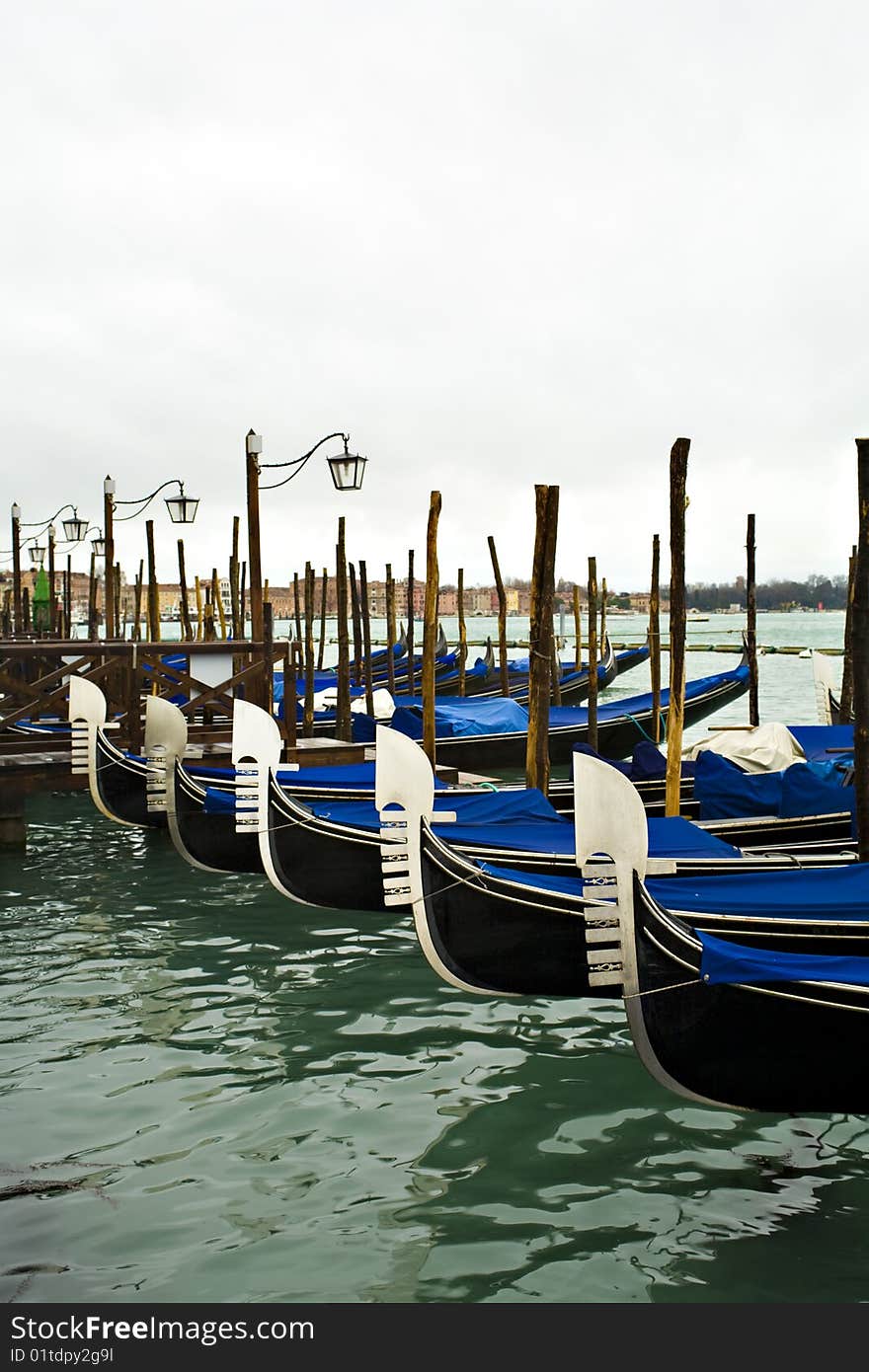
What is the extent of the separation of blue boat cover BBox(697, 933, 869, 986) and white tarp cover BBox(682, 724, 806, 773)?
4838mm

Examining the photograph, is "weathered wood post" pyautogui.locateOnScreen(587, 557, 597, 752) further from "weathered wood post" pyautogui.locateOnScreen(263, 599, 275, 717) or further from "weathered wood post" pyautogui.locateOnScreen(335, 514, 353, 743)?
"weathered wood post" pyautogui.locateOnScreen(263, 599, 275, 717)

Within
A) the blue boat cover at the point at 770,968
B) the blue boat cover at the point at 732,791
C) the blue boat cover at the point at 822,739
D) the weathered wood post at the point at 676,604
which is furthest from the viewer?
the blue boat cover at the point at 822,739

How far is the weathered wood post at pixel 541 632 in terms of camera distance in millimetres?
6863

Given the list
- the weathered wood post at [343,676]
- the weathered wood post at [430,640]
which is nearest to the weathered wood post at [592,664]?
the weathered wood post at [430,640]

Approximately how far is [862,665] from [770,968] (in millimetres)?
1799

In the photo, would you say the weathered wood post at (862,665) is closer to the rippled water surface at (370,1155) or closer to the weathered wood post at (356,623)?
the rippled water surface at (370,1155)

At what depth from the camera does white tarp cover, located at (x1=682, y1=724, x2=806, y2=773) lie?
804 cm

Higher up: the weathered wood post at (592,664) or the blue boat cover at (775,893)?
the weathered wood post at (592,664)

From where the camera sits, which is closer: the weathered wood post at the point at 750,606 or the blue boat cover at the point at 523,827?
the blue boat cover at the point at 523,827

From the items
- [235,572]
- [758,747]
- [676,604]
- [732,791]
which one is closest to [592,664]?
[758,747]

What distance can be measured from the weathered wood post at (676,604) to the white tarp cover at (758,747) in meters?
1.56

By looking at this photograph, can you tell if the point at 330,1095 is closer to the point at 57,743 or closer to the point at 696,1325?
the point at 696,1325

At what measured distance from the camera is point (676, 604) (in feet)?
21.7

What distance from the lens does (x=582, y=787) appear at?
3375 mm
